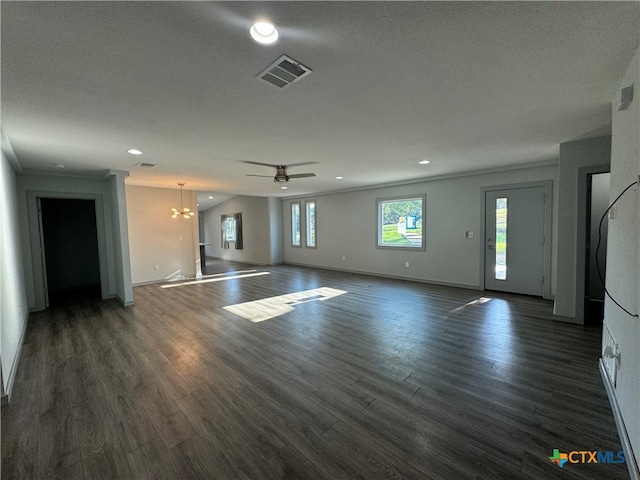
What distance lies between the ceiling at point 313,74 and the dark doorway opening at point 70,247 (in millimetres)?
4106

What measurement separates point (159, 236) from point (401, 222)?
257 inches

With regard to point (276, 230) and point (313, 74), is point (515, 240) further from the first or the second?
point (276, 230)

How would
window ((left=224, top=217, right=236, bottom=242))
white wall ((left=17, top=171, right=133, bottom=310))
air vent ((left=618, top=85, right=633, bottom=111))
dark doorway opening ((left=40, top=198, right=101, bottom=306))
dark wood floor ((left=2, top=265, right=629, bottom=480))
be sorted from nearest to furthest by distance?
1. dark wood floor ((left=2, top=265, right=629, bottom=480))
2. air vent ((left=618, top=85, right=633, bottom=111))
3. white wall ((left=17, top=171, right=133, bottom=310))
4. dark doorway opening ((left=40, top=198, right=101, bottom=306))
5. window ((left=224, top=217, right=236, bottom=242))

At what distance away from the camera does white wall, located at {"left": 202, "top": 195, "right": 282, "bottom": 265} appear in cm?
984

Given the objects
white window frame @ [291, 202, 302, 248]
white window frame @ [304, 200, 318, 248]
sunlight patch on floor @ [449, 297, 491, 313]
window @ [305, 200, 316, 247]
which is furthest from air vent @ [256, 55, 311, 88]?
white window frame @ [291, 202, 302, 248]

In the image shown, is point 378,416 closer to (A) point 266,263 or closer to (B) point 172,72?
(B) point 172,72

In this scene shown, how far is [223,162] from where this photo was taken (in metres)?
4.34

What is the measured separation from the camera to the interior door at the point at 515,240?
4883mm

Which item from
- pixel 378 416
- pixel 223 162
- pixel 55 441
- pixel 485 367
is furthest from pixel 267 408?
pixel 223 162

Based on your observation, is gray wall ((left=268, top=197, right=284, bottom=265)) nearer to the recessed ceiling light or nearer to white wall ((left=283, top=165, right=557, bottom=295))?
white wall ((left=283, top=165, right=557, bottom=295))

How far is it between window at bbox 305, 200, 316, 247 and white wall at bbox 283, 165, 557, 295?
390 millimetres

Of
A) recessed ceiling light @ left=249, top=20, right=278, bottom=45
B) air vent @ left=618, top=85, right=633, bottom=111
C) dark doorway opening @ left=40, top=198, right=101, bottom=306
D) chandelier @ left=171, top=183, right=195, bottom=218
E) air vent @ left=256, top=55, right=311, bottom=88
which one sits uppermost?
air vent @ left=256, top=55, right=311, bottom=88

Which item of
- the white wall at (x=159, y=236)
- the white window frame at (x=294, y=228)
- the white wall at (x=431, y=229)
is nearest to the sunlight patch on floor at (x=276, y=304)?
the white wall at (x=431, y=229)

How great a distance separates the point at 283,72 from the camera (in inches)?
71.1
